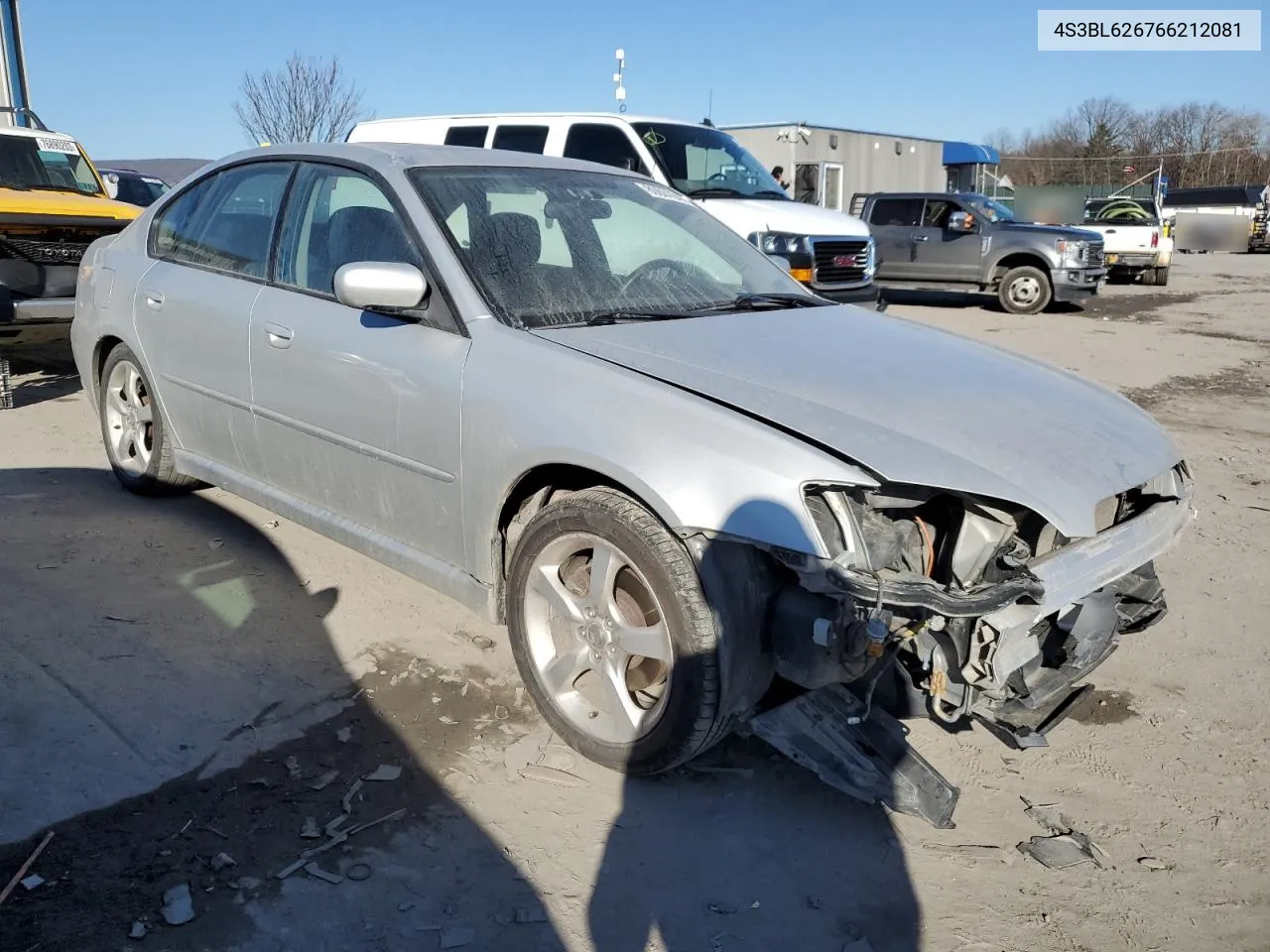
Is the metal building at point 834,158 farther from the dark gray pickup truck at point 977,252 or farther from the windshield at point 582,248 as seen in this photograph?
the windshield at point 582,248

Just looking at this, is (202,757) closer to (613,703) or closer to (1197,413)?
(613,703)

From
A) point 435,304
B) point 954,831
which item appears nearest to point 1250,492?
point 954,831

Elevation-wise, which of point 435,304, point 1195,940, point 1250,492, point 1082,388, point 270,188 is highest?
point 270,188

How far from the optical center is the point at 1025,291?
15656 mm

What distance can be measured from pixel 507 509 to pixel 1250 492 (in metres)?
4.70

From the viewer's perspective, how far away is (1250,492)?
582 cm

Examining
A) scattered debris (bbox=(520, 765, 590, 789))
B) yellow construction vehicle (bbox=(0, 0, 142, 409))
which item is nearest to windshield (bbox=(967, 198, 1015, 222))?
yellow construction vehicle (bbox=(0, 0, 142, 409))

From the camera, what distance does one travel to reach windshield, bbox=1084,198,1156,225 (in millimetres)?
19936

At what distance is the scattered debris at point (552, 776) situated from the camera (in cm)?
295

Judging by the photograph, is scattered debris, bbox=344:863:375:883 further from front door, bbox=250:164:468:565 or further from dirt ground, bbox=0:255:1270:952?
front door, bbox=250:164:468:565

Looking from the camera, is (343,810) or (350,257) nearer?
(343,810)

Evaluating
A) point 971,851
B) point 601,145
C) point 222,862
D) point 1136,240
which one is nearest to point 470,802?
point 222,862

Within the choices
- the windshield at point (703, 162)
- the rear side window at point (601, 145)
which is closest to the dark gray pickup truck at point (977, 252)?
the windshield at point (703, 162)

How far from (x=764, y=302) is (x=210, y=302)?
2252 mm
